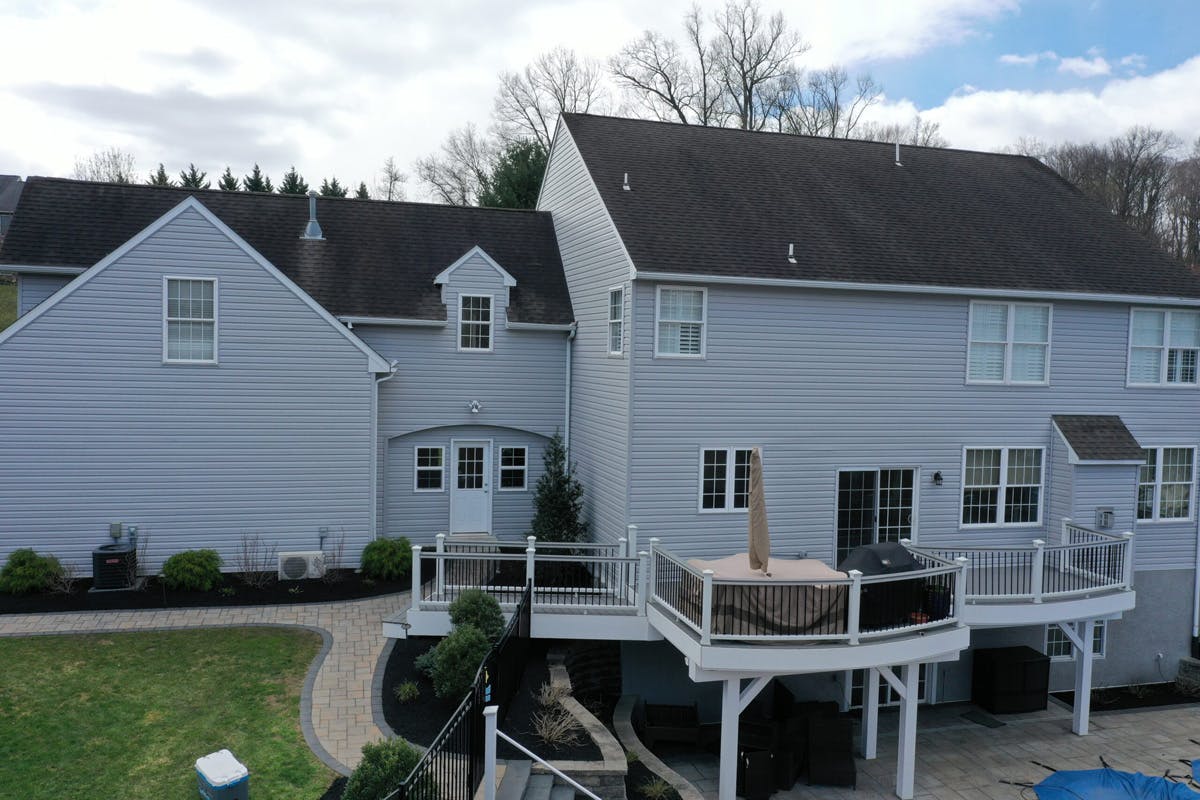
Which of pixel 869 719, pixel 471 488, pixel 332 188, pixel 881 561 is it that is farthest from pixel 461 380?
pixel 332 188

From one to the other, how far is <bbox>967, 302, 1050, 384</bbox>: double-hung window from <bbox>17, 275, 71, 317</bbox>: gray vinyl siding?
61.3 ft

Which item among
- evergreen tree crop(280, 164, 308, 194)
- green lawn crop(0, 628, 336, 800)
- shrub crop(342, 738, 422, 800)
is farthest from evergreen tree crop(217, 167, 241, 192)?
shrub crop(342, 738, 422, 800)

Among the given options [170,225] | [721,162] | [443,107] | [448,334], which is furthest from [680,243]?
[443,107]

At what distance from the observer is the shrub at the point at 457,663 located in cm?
1162

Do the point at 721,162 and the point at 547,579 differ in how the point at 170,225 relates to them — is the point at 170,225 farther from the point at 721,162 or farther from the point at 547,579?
the point at 721,162

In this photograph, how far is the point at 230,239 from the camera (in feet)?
55.7

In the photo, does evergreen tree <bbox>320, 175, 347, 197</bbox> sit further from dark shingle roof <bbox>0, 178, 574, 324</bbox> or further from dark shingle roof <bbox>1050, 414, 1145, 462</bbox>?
dark shingle roof <bbox>1050, 414, 1145, 462</bbox>

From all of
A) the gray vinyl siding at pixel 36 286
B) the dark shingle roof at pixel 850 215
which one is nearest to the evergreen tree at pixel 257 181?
the gray vinyl siding at pixel 36 286

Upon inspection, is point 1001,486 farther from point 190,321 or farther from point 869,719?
point 190,321

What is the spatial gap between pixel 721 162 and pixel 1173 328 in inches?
411

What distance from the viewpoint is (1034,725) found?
16.6 m

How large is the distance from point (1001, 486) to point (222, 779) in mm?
15228

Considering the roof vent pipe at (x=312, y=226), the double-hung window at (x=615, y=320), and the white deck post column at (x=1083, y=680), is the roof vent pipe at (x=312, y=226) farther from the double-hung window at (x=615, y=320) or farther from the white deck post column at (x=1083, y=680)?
the white deck post column at (x=1083, y=680)

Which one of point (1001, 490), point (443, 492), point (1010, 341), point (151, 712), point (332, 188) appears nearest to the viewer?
point (151, 712)
